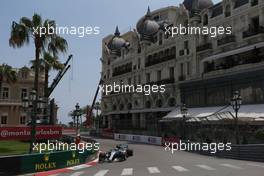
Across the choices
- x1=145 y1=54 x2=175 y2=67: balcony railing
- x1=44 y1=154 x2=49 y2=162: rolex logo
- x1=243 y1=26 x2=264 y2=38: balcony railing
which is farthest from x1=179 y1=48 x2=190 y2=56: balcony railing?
x1=44 y1=154 x2=49 y2=162: rolex logo

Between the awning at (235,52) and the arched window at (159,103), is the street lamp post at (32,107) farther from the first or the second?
the arched window at (159,103)

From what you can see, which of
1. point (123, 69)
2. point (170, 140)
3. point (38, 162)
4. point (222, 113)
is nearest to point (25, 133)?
point (38, 162)

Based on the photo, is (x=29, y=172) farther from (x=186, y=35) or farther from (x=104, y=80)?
(x=104, y=80)

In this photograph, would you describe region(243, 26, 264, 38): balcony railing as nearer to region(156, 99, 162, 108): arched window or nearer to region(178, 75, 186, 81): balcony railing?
region(178, 75, 186, 81): balcony railing

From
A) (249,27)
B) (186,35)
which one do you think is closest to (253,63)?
(249,27)

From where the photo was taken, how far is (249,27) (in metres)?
42.1

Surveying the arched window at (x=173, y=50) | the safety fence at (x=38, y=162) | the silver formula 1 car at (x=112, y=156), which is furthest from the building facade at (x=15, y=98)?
the safety fence at (x=38, y=162)

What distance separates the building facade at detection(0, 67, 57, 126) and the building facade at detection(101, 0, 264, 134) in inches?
650

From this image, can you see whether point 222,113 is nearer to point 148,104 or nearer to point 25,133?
point 25,133

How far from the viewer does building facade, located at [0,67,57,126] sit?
5938 centimetres

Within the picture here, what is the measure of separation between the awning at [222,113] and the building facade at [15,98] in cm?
2403

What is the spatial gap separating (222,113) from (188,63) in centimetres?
1482

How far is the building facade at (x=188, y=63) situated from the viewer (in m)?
41.5

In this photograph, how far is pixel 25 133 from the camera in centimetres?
3025
